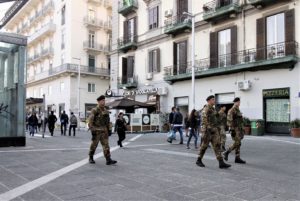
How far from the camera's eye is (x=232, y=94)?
81.8 ft

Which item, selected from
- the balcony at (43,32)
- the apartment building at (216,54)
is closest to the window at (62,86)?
the balcony at (43,32)

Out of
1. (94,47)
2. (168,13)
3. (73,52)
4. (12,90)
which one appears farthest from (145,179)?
(94,47)

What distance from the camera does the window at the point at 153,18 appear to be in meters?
31.8

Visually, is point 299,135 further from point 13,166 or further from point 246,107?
point 13,166

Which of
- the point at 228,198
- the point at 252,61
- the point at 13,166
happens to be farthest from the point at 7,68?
the point at 252,61

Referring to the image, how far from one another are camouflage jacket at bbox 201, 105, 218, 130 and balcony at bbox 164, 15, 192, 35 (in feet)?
64.7

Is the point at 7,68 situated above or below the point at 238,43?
below

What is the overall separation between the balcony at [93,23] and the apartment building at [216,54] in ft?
38.9

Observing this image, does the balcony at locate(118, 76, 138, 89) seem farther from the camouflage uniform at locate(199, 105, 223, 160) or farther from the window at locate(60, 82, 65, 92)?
the camouflage uniform at locate(199, 105, 223, 160)

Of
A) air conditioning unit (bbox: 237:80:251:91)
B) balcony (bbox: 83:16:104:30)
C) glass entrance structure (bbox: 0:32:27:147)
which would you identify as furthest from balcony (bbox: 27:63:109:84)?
glass entrance structure (bbox: 0:32:27:147)

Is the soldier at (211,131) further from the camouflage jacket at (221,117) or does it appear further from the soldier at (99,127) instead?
the soldier at (99,127)

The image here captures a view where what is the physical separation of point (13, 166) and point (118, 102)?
697 inches

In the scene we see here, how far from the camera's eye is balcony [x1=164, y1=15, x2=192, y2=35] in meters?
27.9

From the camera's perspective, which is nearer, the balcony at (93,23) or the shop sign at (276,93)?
the shop sign at (276,93)
